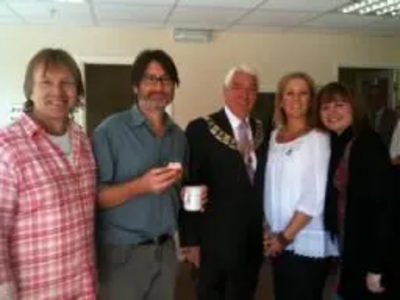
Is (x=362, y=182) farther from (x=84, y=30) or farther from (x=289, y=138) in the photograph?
(x=84, y=30)

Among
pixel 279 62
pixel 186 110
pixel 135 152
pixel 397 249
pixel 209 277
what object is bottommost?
pixel 209 277

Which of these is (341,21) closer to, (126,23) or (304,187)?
(126,23)

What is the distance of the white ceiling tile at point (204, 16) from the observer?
4.43 meters

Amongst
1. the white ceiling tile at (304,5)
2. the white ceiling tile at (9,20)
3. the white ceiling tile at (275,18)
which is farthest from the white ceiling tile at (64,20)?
the white ceiling tile at (304,5)

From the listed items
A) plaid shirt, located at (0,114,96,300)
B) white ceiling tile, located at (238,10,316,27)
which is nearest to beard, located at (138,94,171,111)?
plaid shirt, located at (0,114,96,300)

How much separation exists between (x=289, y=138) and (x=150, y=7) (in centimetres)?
271

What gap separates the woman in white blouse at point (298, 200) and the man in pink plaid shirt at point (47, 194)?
2.97ft

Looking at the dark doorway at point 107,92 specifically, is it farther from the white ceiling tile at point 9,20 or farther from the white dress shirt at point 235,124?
the white dress shirt at point 235,124

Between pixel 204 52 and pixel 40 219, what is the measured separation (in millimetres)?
4367

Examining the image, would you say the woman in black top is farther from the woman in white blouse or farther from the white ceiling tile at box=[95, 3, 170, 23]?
the white ceiling tile at box=[95, 3, 170, 23]

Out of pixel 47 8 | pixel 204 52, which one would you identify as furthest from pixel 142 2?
pixel 204 52

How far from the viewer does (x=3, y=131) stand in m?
1.35

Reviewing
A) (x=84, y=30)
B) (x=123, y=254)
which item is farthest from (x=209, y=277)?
(x=84, y=30)

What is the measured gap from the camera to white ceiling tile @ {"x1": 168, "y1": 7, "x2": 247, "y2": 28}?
14.5 feet
